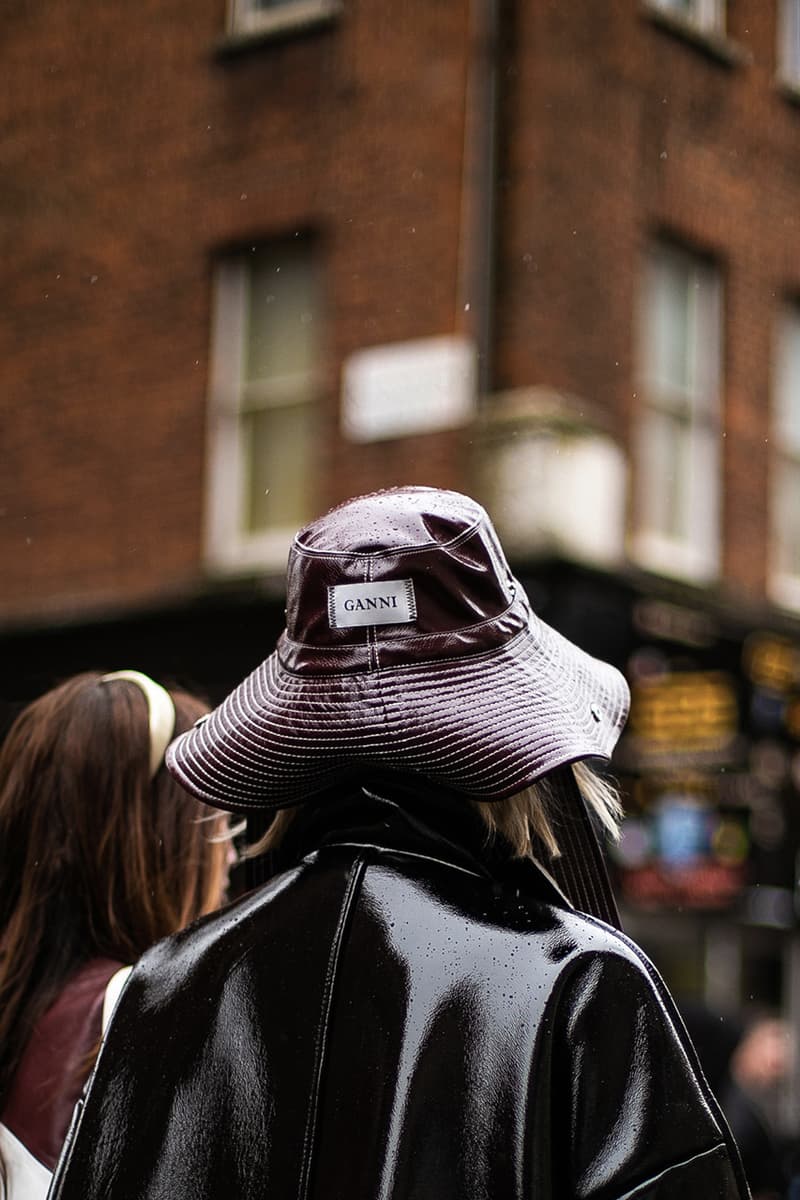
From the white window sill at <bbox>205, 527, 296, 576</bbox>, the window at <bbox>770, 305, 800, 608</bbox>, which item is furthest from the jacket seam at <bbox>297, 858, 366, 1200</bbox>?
the window at <bbox>770, 305, 800, 608</bbox>

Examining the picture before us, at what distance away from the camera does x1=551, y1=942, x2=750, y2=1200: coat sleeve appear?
1461 mm

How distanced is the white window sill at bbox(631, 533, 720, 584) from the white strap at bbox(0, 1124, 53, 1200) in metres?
7.60

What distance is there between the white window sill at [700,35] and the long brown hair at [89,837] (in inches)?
321

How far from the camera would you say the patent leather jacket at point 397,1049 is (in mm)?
1482

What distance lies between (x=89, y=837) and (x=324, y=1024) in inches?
31.7

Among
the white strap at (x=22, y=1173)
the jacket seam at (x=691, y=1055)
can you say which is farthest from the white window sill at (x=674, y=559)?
the jacket seam at (x=691, y=1055)

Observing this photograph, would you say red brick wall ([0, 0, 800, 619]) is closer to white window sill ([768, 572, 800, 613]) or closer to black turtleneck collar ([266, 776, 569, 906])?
white window sill ([768, 572, 800, 613])

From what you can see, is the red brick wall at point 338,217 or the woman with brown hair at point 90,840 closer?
the woman with brown hair at point 90,840

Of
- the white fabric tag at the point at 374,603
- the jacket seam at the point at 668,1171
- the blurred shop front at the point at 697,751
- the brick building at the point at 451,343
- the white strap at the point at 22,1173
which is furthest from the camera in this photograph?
the brick building at the point at 451,343

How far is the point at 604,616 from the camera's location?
921 cm

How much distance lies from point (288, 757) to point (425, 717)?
0.15m

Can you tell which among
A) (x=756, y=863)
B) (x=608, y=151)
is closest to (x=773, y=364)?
(x=608, y=151)

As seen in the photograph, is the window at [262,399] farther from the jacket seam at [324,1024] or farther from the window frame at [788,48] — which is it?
the jacket seam at [324,1024]

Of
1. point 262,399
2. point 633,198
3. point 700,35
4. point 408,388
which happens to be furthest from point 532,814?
point 700,35
